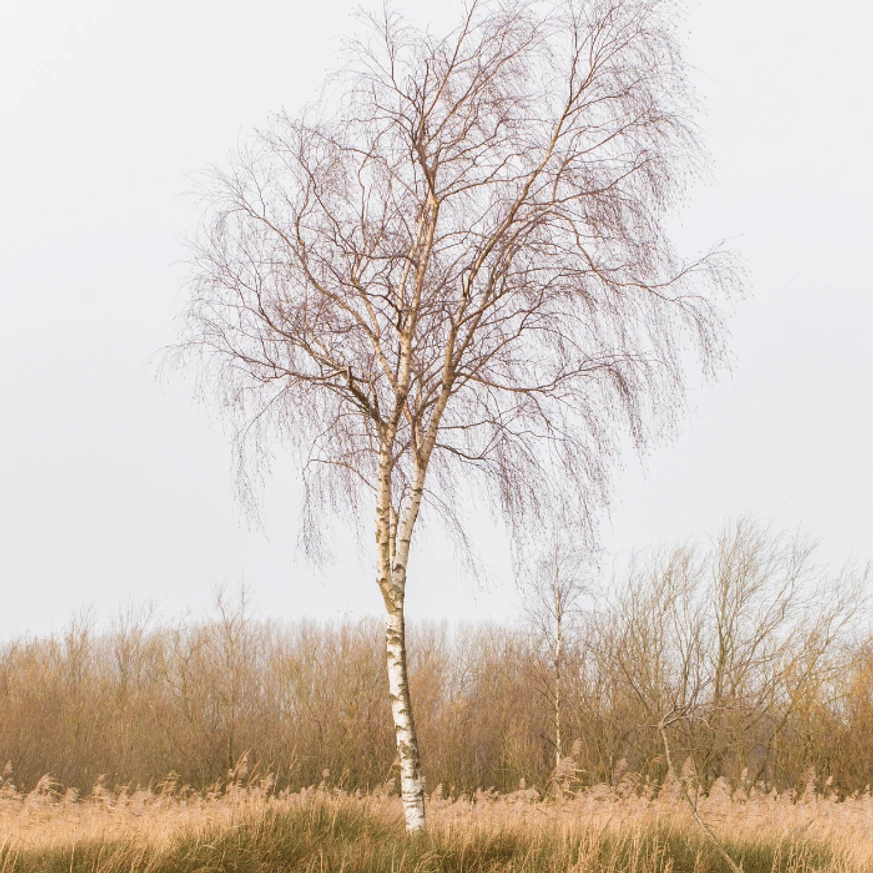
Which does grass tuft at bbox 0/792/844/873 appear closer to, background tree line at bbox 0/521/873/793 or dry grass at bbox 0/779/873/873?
dry grass at bbox 0/779/873/873

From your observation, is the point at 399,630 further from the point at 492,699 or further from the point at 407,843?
the point at 492,699

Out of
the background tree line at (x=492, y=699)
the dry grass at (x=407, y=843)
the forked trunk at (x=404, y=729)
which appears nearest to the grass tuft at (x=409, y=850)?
the dry grass at (x=407, y=843)

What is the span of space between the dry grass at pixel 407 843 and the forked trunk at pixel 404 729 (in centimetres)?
20

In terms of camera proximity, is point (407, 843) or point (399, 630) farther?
point (399, 630)

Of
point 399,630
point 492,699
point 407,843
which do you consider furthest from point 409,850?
point 492,699

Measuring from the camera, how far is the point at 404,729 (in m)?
8.33

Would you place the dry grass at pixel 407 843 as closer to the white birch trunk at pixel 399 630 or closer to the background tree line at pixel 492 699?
the white birch trunk at pixel 399 630

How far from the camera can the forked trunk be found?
8.06 meters

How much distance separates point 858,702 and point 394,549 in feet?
59.3

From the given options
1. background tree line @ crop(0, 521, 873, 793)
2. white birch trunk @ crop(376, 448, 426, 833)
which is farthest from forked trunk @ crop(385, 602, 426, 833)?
background tree line @ crop(0, 521, 873, 793)

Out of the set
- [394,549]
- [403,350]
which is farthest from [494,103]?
[394,549]

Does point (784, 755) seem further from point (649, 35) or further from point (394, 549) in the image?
point (649, 35)

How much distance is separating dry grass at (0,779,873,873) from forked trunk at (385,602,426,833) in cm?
20

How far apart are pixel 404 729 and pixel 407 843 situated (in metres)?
1.10
